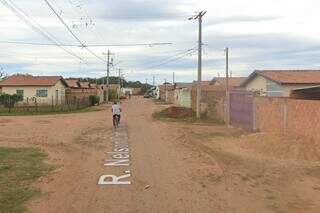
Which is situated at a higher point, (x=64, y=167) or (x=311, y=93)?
(x=311, y=93)

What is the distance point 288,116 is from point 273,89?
→ 77.0ft

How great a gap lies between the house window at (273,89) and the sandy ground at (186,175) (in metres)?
19.4

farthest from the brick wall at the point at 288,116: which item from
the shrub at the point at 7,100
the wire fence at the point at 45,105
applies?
the shrub at the point at 7,100

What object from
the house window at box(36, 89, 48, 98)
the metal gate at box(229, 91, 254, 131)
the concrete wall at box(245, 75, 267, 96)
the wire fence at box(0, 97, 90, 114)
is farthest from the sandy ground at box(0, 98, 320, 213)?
the house window at box(36, 89, 48, 98)

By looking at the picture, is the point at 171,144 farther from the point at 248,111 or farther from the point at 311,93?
the point at 311,93

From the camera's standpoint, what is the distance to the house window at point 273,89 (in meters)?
42.5

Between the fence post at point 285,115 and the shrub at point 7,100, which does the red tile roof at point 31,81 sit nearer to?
the shrub at point 7,100

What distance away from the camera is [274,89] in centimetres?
4366

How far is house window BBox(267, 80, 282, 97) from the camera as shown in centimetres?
4253

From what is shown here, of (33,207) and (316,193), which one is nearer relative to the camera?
(33,207)

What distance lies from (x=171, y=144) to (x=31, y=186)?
9.25 meters

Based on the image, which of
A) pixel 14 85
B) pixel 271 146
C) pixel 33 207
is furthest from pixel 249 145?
pixel 14 85

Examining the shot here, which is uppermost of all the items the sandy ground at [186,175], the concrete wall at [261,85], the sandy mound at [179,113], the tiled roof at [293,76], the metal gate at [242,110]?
the tiled roof at [293,76]

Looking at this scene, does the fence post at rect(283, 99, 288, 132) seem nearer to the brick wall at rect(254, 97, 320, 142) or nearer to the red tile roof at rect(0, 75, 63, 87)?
the brick wall at rect(254, 97, 320, 142)
